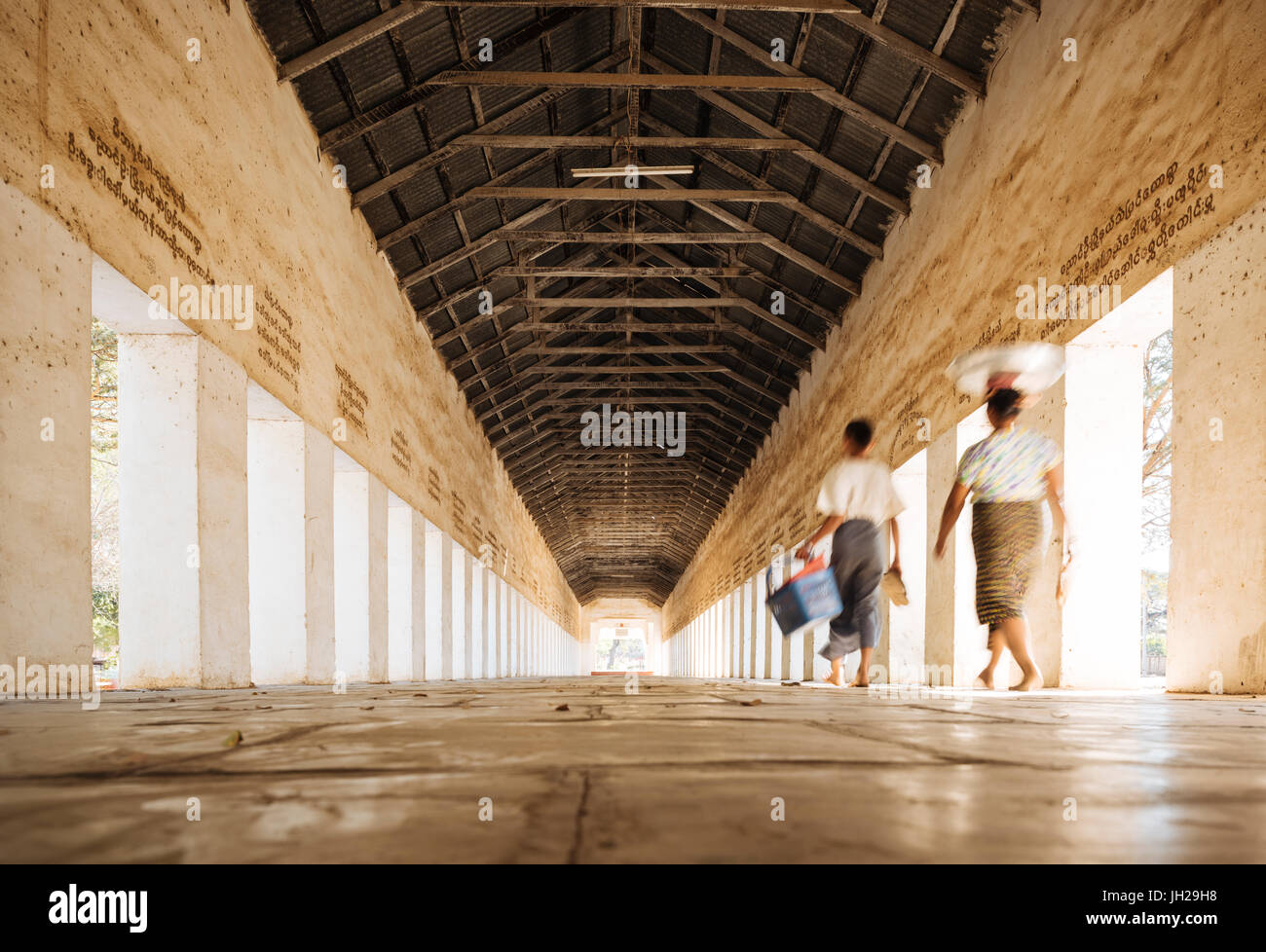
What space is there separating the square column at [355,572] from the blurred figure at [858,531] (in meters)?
5.76

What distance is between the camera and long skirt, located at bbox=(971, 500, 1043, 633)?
5656 mm

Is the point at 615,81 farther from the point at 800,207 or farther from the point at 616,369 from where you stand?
the point at 616,369

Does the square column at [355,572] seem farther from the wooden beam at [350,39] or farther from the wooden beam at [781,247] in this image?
the wooden beam at [781,247]

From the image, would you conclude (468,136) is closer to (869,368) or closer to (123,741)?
(869,368)

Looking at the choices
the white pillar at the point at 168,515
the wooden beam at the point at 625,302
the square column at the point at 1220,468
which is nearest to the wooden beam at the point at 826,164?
the wooden beam at the point at 625,302

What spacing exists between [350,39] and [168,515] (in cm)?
442

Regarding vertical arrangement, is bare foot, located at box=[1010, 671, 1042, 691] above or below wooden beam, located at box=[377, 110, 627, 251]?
below

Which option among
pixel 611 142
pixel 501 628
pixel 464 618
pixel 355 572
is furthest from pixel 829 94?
pixel 501 628

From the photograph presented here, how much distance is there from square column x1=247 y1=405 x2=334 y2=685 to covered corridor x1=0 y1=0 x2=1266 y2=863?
0.04 metres

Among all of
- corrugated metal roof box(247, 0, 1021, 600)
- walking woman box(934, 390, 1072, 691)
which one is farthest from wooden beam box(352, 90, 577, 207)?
walking woman box(934, 390, 1072, 691)

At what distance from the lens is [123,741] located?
2.10 m

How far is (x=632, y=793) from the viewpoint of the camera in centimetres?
130

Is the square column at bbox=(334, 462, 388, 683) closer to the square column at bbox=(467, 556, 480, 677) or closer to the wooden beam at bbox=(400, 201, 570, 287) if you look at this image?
the wooden beam at bbox=(400, 201, 570, 287)
